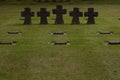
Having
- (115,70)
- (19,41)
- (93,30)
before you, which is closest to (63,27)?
(93,30)

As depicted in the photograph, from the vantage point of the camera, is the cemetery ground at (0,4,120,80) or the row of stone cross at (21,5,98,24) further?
the row of stone cross at (21,5,98,24)

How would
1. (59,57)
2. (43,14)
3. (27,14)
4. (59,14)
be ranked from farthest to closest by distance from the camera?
(59,14) < (27,14) < (43,14) < (59,57)

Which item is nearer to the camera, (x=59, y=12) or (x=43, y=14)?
(x=43, y=14)

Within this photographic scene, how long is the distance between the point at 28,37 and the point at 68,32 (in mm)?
2754

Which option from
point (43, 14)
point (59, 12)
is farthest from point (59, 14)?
point (43, 14)

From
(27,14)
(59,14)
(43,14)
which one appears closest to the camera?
(43,14)

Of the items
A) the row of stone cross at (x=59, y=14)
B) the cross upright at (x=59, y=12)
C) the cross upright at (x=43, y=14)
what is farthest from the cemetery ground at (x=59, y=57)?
the cross upright at (x=59, y=12)

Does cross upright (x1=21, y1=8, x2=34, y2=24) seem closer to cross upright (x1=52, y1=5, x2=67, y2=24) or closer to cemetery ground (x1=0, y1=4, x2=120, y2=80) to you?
cross upright (x1=52, y1=5, x2=67, y2=24)

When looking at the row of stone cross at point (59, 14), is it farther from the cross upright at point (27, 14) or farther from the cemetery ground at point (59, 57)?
the cemetery ground at point (59, 57)

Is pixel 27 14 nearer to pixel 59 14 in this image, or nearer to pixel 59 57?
pixel 59 14

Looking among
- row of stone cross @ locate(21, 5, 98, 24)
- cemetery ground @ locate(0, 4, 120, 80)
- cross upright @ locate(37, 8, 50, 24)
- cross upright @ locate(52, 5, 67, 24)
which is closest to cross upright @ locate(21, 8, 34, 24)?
row of stone cross @ locate(21, 5, 98, 24)

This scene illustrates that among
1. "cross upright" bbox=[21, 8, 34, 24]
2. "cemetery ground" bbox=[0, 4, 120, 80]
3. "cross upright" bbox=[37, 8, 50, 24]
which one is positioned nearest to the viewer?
"cemetery ground" bbox=[0, 4, 120, 80]

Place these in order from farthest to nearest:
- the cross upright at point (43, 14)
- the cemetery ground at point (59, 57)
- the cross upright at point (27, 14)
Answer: the cross upright at point (27, 14), the cross upright at point (43, 14), the cemetery ground at point (59, 57)

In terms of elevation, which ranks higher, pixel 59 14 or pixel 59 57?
pixel 59 57
